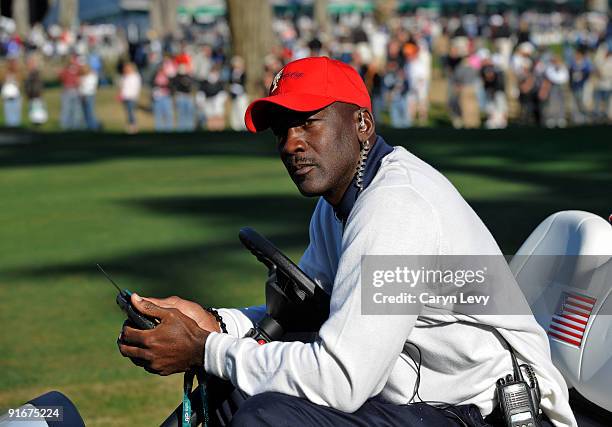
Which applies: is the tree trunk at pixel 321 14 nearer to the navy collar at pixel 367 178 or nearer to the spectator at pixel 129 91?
the spectator at pixel 129 91

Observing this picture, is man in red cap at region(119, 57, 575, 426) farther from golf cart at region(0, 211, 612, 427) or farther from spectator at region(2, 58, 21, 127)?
spectator at region(2, 58, 21, 127)

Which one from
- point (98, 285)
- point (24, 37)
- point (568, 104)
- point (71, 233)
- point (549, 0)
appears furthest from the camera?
point (549, 0)

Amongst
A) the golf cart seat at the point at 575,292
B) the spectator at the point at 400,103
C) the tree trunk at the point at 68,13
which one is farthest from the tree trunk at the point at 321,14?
the golf cart seat at the point at 575,292

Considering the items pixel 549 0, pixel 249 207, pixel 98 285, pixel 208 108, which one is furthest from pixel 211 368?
pixel 549 0

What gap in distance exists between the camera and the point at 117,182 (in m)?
15.4

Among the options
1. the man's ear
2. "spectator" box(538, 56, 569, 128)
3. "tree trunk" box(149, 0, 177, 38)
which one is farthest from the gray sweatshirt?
"tree trunk" box(149, 0, 177, 38)

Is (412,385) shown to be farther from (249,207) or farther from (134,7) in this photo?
(134,7)

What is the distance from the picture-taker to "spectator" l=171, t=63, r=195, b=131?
26997 mm

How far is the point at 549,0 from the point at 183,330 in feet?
193

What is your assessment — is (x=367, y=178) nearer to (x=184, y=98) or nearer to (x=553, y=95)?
(x=553, y=95)

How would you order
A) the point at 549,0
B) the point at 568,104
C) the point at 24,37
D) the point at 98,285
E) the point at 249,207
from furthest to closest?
1. the point at 549,0
2. the point at 24,37
3. the point at 568,104
4. the point at 249,207
5. the point at 98,285

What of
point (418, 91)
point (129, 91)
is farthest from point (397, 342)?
point (418, 91)

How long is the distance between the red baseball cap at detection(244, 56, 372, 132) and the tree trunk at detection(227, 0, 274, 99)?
24108 millimetres

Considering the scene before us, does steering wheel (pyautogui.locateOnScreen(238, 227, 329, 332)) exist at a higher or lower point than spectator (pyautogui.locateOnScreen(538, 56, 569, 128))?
higher
